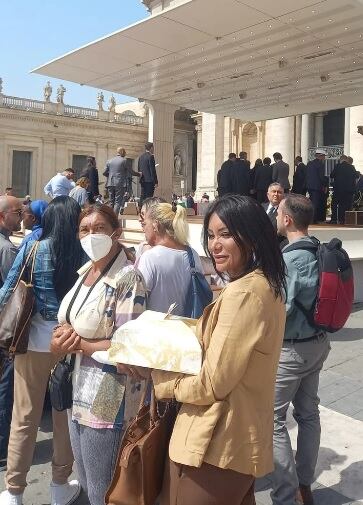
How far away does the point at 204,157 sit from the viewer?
2767 cm

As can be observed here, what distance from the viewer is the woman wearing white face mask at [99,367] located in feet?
7.64

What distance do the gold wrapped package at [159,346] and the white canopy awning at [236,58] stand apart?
7585 millimetres

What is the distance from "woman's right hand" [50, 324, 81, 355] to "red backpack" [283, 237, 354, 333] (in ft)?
4.83

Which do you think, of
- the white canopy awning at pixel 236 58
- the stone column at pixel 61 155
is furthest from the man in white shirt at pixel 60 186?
the stone column at pixel 61 155

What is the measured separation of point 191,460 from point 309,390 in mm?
1657

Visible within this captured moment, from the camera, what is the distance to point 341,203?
13008mm

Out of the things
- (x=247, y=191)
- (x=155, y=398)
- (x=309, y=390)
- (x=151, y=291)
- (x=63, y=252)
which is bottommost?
(x=309, y=390)

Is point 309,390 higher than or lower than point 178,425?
lower

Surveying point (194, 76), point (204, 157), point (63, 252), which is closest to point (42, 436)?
point (63, 252)

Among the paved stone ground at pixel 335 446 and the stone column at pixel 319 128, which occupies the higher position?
the stone column at pixel 319 128

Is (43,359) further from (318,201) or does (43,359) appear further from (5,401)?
(318,201)

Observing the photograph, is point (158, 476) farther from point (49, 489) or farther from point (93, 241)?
point (49, 489)

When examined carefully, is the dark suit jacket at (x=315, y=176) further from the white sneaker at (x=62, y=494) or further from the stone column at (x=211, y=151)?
the stone column at (x=211, y=151)

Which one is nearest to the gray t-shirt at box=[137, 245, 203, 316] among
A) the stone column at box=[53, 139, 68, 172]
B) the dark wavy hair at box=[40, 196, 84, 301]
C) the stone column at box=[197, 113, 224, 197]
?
the dark wavy hair at box=[40, 196, 84, 301]
